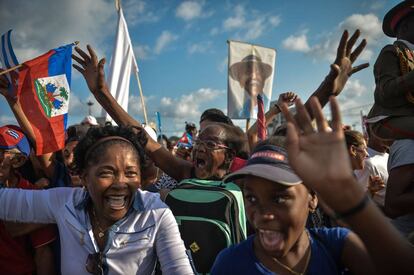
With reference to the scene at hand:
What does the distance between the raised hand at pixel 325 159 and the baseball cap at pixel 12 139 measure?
2165 mm

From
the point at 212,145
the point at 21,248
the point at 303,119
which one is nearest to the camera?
the point at 303,119

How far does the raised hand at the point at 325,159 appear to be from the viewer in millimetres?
1096

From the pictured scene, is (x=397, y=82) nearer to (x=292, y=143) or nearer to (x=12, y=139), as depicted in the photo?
(x=292, y=143)

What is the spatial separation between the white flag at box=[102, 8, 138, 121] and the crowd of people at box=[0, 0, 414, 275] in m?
3.20

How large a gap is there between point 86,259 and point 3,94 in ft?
6.94

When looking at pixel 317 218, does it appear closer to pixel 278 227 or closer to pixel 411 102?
pixel 411 102

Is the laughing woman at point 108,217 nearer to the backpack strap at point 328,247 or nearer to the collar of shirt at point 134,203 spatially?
the collar of shirt at point 134,203

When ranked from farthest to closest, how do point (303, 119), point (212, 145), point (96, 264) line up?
point (212, 145)
point (96, 264)
point (303, 119)

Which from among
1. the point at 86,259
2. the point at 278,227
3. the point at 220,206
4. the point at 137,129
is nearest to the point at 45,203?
the point at 86,259

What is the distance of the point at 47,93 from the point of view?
3.81m

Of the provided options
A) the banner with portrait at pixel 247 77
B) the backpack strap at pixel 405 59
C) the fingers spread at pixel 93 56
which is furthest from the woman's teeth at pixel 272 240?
the banner with portrait at pixel 247 77

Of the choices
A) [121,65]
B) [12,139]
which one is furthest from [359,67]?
[121,65]

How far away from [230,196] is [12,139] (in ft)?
5.58

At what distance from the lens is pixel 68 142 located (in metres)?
3.72
